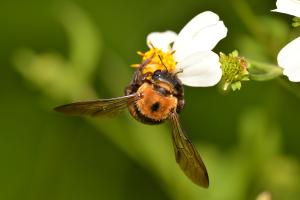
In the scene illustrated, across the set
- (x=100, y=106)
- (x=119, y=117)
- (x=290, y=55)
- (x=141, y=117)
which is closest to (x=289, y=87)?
(x=290, y=55)

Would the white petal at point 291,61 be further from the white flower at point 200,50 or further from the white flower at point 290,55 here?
the white flower at point 200,50

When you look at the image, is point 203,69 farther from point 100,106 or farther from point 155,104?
point 100,106

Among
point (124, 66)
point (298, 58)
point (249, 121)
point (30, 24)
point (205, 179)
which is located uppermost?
point (30, 24)

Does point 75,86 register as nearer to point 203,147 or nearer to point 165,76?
point 203,147

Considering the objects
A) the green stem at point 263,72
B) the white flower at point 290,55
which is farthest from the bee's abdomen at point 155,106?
the white flower at point 290,55

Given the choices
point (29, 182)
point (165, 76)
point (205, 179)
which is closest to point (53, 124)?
point (29, 182)

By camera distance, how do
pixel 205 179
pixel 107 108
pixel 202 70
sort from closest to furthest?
pixel 205 179
pixel 202 70
pixel 107 108

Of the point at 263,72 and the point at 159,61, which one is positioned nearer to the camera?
the point at 263,72
